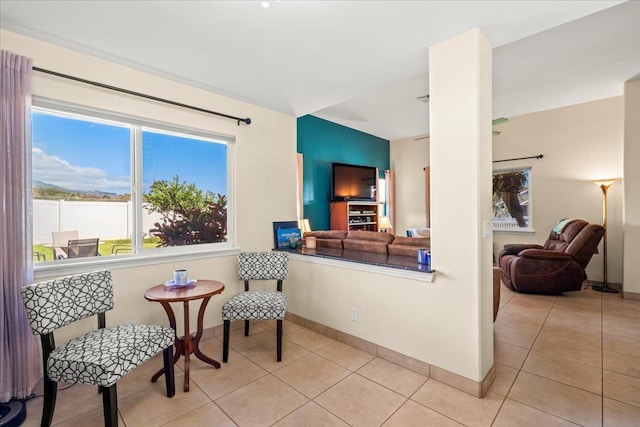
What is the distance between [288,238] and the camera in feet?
11.9

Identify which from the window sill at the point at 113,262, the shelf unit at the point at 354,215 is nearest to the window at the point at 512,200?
the shelf unit at the point at 354,215

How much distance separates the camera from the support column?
1.97 metres

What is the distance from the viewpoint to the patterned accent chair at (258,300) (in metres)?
2.49

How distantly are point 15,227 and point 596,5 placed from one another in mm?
4041

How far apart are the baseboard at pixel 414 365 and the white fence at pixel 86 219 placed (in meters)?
2.09

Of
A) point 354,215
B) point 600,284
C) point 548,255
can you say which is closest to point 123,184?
point 354,215

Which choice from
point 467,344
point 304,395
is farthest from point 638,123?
point 304,395

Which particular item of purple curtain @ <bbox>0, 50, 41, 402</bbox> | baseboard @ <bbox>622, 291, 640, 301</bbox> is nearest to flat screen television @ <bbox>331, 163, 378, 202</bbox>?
baseboard @ <bbox>622, 291, 640, 301</bbox>

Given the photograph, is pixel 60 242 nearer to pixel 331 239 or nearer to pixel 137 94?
pixel 137 94

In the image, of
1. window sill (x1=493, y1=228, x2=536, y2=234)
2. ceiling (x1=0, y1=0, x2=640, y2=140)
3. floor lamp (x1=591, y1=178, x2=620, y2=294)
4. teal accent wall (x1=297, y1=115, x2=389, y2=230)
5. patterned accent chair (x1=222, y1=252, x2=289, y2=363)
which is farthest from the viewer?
window sill (x1=493, y1=228, x2=536, y2=234)

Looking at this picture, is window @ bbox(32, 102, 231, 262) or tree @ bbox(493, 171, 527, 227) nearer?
window @ bbox(32, 102, 231, 262)

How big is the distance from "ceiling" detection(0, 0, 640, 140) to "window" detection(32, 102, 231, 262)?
58cm

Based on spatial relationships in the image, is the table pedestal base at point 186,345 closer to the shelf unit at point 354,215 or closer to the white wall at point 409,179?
the shelf unit at point 354,215

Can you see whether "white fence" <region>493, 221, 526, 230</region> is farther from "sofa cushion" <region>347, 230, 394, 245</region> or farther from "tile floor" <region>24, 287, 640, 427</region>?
"sofa cushion" <region>347, 230, 394, 245</region>
